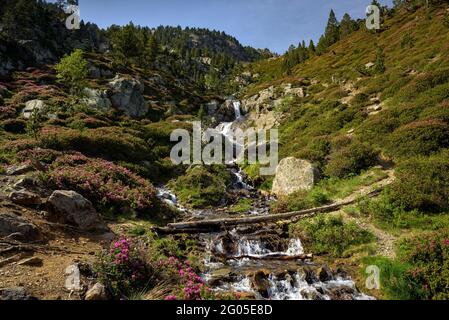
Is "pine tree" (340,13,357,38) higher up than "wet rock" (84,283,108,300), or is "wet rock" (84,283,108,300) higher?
"pine tree" (340,13,357,38)

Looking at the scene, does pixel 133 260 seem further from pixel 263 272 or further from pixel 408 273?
pixel 408 273

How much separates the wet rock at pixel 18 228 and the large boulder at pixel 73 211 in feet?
6.59

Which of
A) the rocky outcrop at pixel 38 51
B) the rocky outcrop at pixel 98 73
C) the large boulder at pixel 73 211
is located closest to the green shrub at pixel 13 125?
the large boulder at pixel 73 211

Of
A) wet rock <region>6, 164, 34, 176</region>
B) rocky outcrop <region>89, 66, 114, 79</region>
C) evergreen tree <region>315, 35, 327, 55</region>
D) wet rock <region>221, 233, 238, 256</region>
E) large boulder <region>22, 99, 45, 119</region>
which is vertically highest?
evergreen tree <region>315, 35, 327, 55</region>

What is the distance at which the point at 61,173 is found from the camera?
18.3m

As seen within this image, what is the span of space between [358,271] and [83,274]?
11.2 metres

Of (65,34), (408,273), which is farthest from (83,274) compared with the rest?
(65,34)

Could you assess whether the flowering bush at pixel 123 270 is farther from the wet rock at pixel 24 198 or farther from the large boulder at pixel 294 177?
the large boulder at pixel 294 177

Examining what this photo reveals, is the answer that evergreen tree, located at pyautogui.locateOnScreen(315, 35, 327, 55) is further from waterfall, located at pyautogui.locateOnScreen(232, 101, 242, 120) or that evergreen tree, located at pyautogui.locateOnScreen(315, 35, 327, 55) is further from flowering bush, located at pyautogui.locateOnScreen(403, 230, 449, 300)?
flowering bush, located at pyautogui.locateOnScreen(403, 230, 449, 300)

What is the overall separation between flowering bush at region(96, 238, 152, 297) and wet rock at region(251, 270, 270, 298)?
14.1ft

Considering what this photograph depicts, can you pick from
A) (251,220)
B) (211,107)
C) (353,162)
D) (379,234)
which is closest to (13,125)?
(251,220)

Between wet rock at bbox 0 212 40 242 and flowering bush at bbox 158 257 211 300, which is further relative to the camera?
wet rock at bbox 0 212 40 242

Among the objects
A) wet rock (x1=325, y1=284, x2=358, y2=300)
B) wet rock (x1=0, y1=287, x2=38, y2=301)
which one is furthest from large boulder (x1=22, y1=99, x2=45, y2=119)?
wet rock (x1=325, y1=284, x2=358, y2=300)

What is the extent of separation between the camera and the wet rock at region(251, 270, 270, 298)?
1225cm
